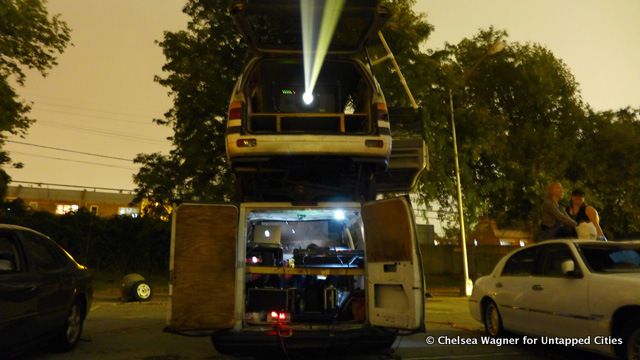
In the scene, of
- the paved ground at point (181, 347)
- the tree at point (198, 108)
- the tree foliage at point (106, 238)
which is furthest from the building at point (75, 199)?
the paved ground at point (181, 347)

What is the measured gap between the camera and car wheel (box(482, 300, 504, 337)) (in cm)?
709

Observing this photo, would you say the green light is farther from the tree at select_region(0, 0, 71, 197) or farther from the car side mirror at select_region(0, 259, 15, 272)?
the tree at select_region(0, 0, 71, 197)

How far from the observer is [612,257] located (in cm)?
584

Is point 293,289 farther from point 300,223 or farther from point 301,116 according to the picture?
point 301,116

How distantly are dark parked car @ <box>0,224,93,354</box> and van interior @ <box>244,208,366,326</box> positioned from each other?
218 centimetres

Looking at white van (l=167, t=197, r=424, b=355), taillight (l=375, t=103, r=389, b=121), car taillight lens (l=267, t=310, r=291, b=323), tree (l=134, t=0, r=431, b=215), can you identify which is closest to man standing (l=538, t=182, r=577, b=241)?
taillight (l=375, t=103, r=389, b=121)

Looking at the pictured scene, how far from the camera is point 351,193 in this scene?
6930mm

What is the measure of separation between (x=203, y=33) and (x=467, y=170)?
10.2m

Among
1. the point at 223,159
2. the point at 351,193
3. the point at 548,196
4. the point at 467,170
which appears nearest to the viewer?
the point at 351,193

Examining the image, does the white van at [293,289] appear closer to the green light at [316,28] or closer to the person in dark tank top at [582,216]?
the green light at [316,28]

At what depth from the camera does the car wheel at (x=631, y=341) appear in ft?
15.7

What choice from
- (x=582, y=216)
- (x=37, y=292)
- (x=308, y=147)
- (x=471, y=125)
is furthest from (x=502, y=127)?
(x=37, y=292)

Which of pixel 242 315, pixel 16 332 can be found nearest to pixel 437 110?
pixel 242 315

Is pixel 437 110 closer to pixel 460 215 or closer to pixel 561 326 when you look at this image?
pixel 460 215
